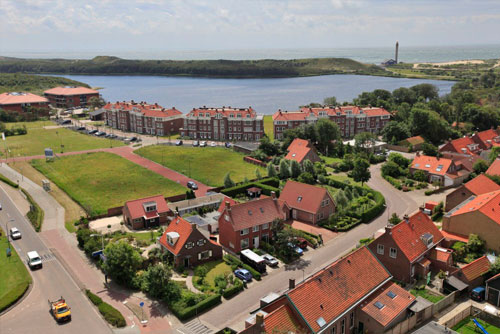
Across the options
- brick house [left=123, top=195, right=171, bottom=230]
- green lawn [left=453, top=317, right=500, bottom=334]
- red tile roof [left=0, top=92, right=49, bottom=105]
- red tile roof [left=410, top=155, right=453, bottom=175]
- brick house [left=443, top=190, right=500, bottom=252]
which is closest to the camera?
green lawn [left=453, top=317, right=500, bottom=334]

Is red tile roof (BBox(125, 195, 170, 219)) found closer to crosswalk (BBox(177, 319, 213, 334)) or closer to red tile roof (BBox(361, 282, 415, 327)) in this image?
crosswalk (BBox(177, 319, 213, 334))

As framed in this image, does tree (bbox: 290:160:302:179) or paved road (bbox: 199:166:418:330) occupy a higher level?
tree (bbox: 290:160:302:179)

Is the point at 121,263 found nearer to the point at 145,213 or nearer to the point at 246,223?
the point at 246,223

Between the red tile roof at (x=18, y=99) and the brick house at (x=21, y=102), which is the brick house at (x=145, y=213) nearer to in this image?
the brick house at (x=21, y=102)

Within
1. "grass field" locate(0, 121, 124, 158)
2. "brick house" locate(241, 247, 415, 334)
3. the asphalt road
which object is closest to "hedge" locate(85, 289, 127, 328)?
the asphalt road

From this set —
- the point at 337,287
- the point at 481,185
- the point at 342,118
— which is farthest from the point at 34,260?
the point at 342,118

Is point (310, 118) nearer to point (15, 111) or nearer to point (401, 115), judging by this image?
point (401, 115)

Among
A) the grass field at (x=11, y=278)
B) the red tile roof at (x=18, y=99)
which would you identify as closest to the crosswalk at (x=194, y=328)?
the grass field at (x=11, y=278)
